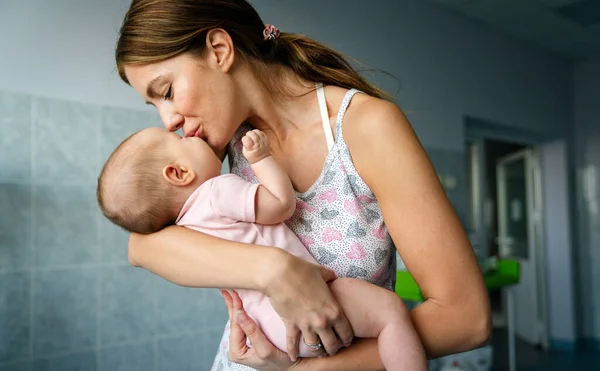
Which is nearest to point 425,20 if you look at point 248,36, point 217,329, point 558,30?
point 558,30

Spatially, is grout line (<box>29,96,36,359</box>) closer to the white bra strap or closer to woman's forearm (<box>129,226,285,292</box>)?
woman's forearm (<box>129,226,285,292</box>)

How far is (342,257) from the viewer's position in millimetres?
947

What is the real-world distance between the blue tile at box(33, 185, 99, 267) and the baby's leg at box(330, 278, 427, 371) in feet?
5.66

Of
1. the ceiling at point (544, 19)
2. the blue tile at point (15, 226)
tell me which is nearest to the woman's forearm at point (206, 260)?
the blue tile at point (15, 226)

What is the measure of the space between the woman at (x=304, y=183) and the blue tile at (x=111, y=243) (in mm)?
1393

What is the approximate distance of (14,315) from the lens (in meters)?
2.05

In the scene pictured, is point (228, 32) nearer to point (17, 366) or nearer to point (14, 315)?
point (14, 315)

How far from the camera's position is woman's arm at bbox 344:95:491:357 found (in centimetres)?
85

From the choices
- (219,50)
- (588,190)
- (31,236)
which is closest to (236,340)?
(219,50)

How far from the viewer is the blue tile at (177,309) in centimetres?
249

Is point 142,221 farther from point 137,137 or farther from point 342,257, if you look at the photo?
point 342,257

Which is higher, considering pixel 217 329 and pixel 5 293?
pixel 5 293

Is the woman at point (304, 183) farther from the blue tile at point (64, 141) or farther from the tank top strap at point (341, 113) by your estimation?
the blue tile at point (64, 141)

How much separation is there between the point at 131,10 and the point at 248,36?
244 millimetres
